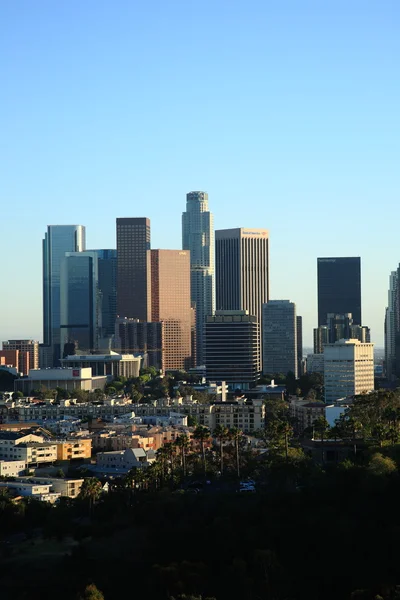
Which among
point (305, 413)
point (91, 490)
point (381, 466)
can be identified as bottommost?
point (91, 490)

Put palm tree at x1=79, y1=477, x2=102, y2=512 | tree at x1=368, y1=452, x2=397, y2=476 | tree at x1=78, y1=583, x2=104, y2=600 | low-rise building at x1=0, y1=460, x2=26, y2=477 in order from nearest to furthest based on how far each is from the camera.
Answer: tree at x1=78, y1=583, x2=104, y2=600 → tree at x1=368, y1=452, x2=397, y2=476 → palm tree at x1=79, y1=477, x2=102, y2=512 → low-rise building at x1=0, y1=460, x2=26, y2=477

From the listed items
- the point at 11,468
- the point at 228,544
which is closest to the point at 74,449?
the point at 11,468

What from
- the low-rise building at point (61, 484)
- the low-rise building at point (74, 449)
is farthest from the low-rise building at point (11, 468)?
the low-rise building at point (61, 484)

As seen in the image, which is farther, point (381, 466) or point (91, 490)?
point (91, 490)

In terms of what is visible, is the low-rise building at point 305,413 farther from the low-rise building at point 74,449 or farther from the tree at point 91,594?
the tree at point 91,594

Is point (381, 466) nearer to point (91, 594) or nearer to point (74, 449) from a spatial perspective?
point (91, 594)

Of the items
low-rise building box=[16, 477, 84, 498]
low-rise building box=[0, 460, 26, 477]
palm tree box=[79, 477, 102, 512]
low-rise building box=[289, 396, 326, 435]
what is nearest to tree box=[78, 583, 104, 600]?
palm tree box=[79, 477, 102, 512]

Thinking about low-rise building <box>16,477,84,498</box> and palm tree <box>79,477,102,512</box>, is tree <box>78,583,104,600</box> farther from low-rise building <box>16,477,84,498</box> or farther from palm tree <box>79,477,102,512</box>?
low-rise building <box>16,477,84,498</box>

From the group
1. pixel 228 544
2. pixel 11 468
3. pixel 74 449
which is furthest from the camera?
pixel 74 449
